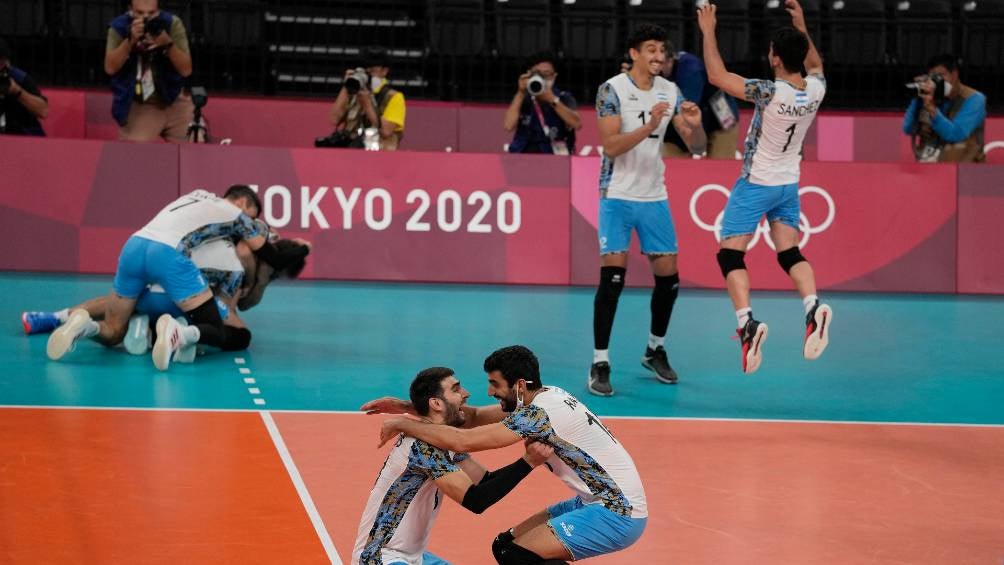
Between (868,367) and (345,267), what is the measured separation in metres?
6.22

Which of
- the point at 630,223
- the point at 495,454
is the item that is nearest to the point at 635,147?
the point at 630,223

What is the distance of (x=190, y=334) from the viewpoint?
1034cm

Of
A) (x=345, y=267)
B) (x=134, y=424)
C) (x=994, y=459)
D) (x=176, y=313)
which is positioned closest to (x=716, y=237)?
(x=345, y=267)

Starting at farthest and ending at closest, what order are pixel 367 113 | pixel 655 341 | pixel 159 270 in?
pixel 367 113
pixel 159 270
pixel 655 341

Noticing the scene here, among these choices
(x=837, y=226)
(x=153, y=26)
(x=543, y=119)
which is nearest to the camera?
(x=153, y=26)

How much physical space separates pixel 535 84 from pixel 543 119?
0.90 m

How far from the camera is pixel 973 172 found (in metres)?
15.9

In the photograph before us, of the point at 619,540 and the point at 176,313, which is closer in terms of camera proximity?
the point at 619,540

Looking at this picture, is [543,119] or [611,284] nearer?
[611,284]

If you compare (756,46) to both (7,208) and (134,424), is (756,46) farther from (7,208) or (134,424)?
(134,424)

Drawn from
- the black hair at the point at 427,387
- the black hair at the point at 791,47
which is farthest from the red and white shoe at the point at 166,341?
the black hair at the point at 427,387

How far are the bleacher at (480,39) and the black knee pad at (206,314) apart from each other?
8439 millimetres

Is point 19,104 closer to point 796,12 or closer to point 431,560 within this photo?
point 796,12

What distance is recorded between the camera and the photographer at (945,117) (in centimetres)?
1611
